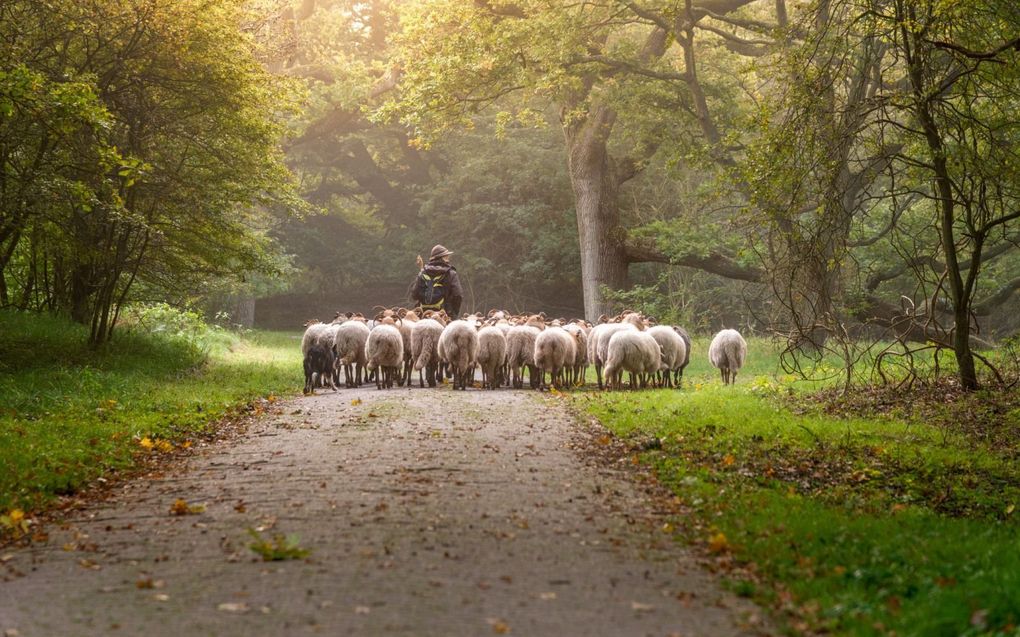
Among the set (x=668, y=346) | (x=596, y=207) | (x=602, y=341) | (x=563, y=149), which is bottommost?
(x=668, y=346)

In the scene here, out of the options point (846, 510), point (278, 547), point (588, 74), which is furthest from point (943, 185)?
point (588, 74)

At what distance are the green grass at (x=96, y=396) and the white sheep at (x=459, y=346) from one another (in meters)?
2.91

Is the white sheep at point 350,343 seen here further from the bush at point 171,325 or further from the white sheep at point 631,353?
the white sheep at point 631,353

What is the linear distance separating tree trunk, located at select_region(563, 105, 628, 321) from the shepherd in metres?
5.45

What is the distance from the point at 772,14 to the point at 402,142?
2030cm

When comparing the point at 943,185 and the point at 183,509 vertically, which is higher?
the point at 943,185

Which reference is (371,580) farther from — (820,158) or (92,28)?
(92,28)

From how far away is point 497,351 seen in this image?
59.1ft

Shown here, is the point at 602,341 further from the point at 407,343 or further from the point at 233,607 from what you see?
the point at 233,607

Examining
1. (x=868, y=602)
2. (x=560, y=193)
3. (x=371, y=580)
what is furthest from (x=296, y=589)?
(x=560, y=193)

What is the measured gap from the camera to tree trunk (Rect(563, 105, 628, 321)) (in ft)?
85.7

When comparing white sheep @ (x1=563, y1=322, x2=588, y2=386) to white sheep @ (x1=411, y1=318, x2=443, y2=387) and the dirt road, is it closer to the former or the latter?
white sheep @ (x1=411, y1=318, x2=443, y2=387)

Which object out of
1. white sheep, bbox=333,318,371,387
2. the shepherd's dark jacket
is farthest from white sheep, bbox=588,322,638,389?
white sheep, bbox=333,318,371,387

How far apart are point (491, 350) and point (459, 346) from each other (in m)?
0.67
